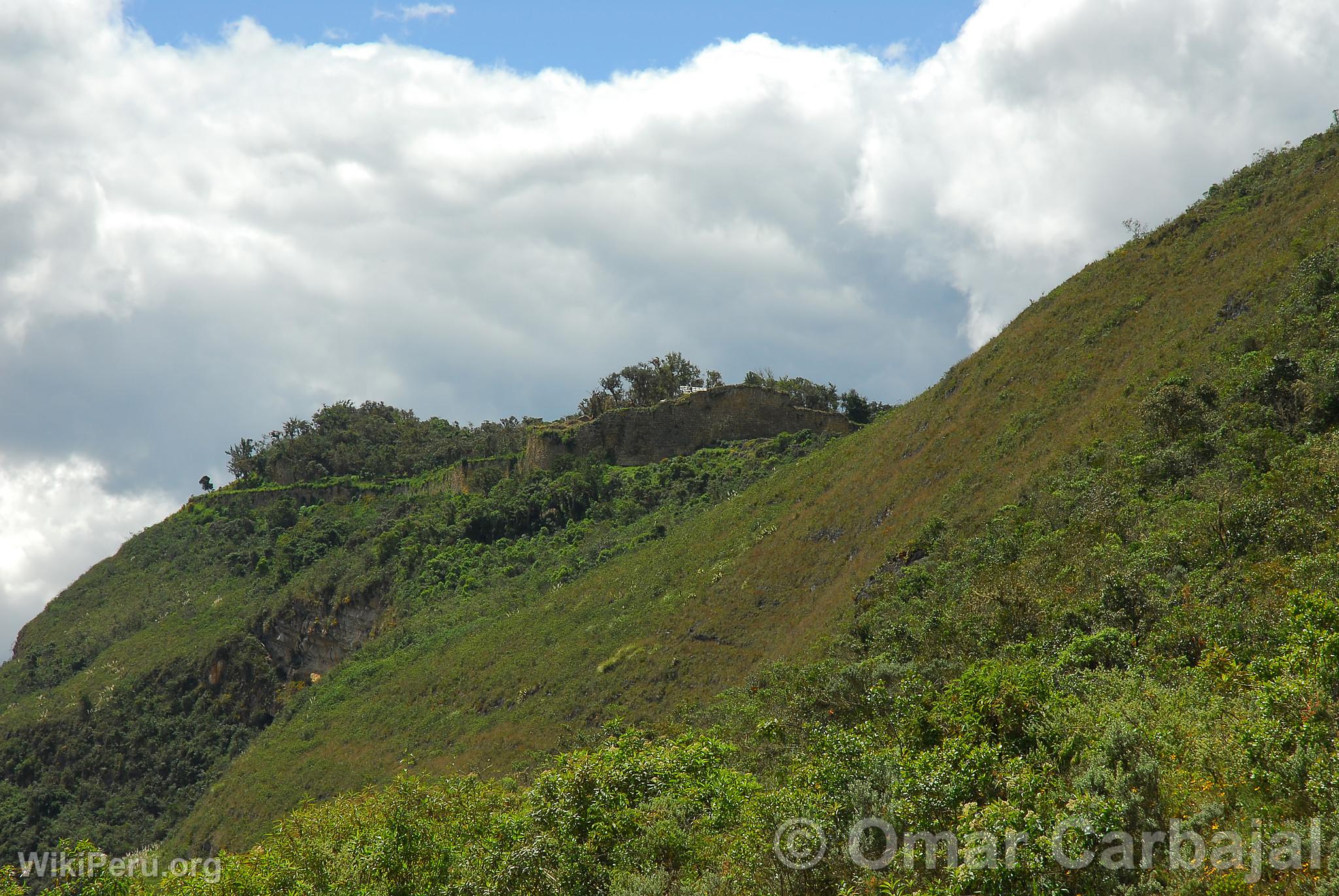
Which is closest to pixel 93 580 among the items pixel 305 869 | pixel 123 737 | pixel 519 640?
pixel 123 737

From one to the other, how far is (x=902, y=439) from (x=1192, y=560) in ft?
72.9

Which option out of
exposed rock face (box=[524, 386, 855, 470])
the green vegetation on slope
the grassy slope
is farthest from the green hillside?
exposed rock face (box=[524, 386, 855, 470])

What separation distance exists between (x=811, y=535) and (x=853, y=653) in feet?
42.6

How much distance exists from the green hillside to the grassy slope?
0.19 m

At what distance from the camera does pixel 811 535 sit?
37750mm

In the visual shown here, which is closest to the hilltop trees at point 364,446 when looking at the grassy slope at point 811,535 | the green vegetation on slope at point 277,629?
the green vegetation on slope at point 277,629

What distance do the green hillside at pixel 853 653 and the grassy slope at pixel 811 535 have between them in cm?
19

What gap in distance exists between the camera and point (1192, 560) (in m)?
18.6

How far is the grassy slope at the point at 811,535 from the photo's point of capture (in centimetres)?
3062

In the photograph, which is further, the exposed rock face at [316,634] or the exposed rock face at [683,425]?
the exposed rock face at [683,425]

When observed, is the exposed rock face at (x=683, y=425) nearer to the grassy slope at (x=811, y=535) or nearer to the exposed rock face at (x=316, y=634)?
the exposed rock face at (x=316, y=634)

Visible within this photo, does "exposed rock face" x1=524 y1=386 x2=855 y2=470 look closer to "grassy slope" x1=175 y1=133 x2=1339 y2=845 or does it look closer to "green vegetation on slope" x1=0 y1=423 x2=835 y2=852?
"green vegetation on slope" x1=0 y1=423 x2=835 y2=852

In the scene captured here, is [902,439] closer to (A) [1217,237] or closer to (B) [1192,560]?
(A) [1217,237]

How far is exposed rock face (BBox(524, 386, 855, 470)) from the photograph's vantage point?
67625 millimetres
